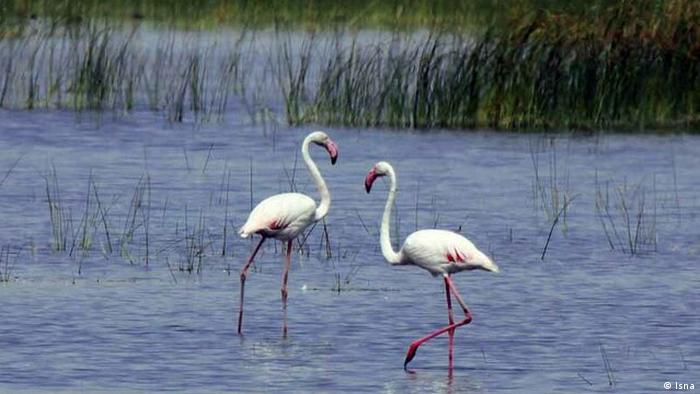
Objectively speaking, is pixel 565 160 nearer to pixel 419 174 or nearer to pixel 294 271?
pixel 419 174

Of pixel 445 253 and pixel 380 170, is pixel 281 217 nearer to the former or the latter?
pixel 380 170

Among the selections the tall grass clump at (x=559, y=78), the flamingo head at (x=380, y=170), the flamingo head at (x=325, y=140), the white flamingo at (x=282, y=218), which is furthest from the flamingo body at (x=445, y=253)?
the tall grass clump at (x=559, y=78)

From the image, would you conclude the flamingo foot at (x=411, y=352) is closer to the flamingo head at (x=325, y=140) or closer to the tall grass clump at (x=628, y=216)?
the flamingo head at (x=325, y=140)

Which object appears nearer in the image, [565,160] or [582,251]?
[582,251]

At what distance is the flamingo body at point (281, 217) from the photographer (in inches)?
437

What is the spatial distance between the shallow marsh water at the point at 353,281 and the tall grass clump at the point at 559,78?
1.37ft

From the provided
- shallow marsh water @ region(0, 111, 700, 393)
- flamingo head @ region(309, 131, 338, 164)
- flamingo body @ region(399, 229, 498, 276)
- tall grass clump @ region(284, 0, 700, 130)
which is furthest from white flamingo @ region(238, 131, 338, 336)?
tall grass clump @ region(284, 0, 700, 130)

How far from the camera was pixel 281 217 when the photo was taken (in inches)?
440

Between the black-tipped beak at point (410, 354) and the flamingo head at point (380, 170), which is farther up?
the flamingo head at point (380, 170)

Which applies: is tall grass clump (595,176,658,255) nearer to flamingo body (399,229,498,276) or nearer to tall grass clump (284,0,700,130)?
tall grass clump (284,0,700,130)

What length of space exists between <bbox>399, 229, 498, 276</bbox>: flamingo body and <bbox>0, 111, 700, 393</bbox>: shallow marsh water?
0.44 m

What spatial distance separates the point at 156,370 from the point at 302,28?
74.6ft

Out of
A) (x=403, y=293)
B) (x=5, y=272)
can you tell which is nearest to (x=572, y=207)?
(x=403, y=293)

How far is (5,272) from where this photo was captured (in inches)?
476
